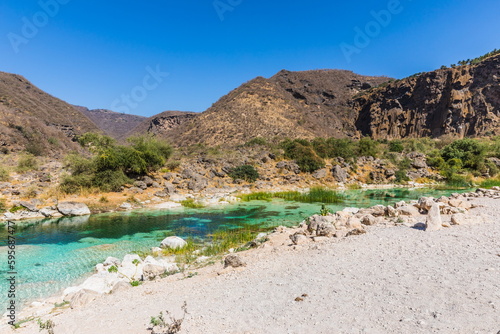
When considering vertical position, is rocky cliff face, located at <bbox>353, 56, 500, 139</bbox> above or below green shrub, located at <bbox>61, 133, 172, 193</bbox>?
above

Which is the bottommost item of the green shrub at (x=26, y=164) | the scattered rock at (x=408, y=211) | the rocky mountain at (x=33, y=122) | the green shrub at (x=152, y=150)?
the scattered rock at (x=408, y=211)

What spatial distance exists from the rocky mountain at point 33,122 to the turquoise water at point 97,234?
30.6m

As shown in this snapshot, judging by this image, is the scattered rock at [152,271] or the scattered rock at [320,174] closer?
the scattered rock at [152,271]

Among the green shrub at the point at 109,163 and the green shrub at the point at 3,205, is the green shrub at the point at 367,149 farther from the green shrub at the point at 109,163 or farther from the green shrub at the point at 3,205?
the green shrub at the point at 3,205

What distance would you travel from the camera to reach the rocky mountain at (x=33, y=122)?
37125mm

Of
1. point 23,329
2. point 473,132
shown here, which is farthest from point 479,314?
point 473,132

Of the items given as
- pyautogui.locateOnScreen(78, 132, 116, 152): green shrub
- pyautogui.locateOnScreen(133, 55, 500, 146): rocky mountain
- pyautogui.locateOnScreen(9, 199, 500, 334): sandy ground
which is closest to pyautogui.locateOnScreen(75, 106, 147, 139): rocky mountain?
Answer: pyautogui.locateOnScreen(133, 55, 500, 146): rocky mountain

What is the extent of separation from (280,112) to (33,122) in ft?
155

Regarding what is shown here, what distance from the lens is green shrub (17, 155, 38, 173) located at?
22156mm

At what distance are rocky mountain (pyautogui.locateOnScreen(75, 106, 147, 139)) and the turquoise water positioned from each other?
4442 inches

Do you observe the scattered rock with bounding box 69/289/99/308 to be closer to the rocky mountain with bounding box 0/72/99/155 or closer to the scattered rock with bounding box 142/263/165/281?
the scattered rock with bounding box 142/263/165/281

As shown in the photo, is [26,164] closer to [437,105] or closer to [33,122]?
[33,122]

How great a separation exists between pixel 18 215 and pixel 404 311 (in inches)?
700

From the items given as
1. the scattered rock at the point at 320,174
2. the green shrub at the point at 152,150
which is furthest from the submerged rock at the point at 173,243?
the scattered rock at the point at 320,174
